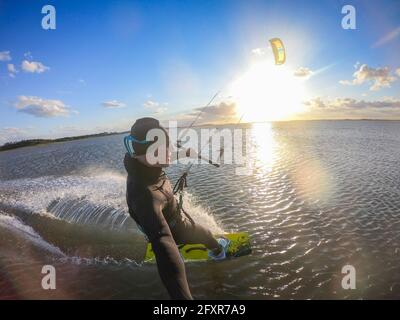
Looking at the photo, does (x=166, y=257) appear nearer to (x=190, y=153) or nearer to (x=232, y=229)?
(x=190, y=153)

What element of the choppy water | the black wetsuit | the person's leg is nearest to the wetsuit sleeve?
the black wetsuit

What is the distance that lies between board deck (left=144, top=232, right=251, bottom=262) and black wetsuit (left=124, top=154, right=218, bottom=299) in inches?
85.3

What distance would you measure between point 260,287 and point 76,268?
5.81 m

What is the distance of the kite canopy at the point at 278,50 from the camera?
1224 centimetres

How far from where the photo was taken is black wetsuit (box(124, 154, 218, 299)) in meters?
4.29

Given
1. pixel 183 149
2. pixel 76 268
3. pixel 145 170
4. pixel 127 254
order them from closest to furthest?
1. pixel 145 170
2. pixel 183 149
3. pixel 76 268
4. pixel 127 254

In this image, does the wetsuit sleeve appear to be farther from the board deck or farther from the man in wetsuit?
the board deck

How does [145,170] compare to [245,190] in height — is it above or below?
above

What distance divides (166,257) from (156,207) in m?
1.04

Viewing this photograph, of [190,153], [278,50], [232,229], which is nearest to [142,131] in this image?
[190,153]
